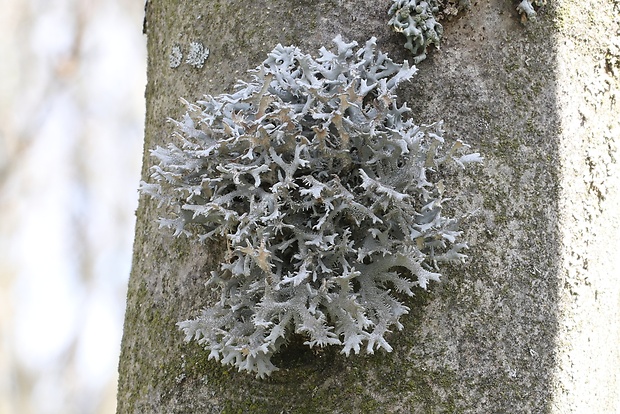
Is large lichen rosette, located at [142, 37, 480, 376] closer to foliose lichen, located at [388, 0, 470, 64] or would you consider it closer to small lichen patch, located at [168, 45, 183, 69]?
foliose lichen, located at [388, 0, 470, 64]

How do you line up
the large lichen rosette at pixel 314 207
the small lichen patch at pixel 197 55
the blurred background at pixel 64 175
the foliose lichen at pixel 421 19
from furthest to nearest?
1. the blurred background at pixel 64 175
2. the small lichen patch at pixel 197 55
3. the foliose lichen at pixel 421 19
4. the large lichen rosette at pixel 314 207

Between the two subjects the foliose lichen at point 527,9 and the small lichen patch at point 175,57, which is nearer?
the foliose lichen at point 527,9

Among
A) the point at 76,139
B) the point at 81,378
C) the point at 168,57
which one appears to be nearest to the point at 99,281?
the point at 81,378

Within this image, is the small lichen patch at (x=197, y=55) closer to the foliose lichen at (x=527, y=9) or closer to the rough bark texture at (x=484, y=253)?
the rough bark texture at (x=484, y=253)

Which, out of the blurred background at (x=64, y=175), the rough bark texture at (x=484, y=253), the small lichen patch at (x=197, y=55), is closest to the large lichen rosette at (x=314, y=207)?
the rough bark texture at (x=484, y=253)

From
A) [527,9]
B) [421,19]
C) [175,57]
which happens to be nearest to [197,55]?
[175,57]

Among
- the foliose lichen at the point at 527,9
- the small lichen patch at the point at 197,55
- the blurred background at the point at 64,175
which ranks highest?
the small lichen patch at the point at 197,55

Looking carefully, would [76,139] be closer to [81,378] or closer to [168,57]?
[81,378]
